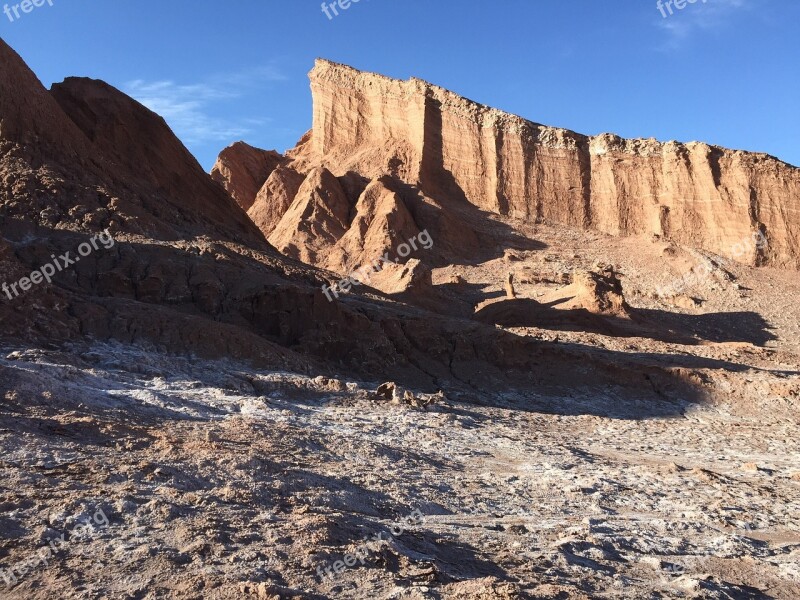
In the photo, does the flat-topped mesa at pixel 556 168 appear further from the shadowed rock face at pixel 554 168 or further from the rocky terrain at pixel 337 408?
the rocky terrain at pixel 337 408

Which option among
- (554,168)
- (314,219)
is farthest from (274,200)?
(554,168)

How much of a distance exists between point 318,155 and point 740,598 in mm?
46927

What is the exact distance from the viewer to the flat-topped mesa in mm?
47188

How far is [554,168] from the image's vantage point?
1929 inches

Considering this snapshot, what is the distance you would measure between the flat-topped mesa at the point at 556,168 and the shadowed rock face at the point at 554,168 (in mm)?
67

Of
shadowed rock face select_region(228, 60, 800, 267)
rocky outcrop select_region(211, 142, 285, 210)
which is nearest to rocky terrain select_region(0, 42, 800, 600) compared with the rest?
shadowed rock face select_region(228, 60, 800, 267)

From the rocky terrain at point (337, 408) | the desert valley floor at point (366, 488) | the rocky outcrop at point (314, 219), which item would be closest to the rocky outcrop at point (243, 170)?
the rocky outcrop at point (314, 219)

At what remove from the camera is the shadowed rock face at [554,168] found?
155 ft

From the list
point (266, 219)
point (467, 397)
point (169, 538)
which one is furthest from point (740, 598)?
point (266, 219)

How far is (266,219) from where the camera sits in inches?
1796

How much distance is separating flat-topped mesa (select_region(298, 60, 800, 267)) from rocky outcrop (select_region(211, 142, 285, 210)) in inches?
196

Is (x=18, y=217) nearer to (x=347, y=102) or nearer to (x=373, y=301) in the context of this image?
(x=373, y=301)

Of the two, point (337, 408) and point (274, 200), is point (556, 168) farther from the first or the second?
point (337, 408)

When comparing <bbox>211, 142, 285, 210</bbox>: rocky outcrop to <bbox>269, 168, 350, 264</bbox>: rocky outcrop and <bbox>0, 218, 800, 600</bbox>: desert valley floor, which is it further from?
<bbox>0, 218, 800, 600</bbox>: desert valley floor
